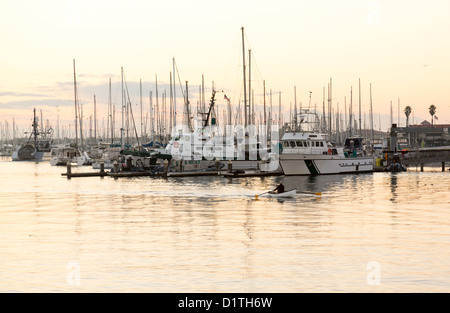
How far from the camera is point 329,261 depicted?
70.0 ft

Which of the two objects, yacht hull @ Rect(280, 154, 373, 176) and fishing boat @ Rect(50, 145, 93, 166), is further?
fishing boat @ Rect(50, 145, 93, 166)

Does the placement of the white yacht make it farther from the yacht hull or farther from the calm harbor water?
the calm harbor water

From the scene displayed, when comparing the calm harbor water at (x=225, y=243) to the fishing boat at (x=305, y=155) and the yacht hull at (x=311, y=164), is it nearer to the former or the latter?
the yacht hull at (x=311, y=164)

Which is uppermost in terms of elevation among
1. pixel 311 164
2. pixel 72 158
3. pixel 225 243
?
pixel 72 158

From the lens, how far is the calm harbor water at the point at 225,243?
1845 cm

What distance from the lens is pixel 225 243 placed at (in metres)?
25.5

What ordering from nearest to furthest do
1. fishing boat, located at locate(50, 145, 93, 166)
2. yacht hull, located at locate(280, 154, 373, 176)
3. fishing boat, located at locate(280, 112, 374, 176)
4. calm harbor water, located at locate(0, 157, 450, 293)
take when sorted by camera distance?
calm harbor water, located at locate(0, 157, 450, 293) < yacht hull, located at locate(280, 154, 373, 176) < fishing boat, located at locate(280, 112, 374, 176) < fishing boat, located at locate(50, 145, 93, 166)

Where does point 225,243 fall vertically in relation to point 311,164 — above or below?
below

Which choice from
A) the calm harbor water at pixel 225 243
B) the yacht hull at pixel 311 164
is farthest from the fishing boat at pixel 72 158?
the calm harbor water at pixel 225 243

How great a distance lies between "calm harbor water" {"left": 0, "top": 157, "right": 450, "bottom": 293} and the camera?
60.5 feet

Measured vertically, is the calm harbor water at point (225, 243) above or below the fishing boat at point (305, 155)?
below

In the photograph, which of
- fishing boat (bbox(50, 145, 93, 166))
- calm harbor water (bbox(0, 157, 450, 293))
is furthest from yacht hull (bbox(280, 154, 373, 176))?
fishing boat (bbox(50, 145, 93, 166))

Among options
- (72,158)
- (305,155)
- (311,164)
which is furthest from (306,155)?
(72,158)

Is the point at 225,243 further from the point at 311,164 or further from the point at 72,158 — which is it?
the point at 72,158
